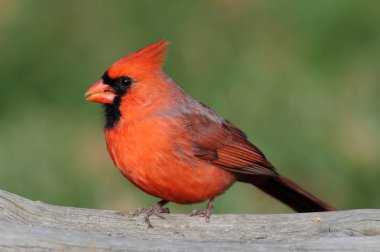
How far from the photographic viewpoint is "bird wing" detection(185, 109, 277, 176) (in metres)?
4.22

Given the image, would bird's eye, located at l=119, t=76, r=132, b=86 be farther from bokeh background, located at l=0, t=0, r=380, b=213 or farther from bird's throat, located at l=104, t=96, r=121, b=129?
bokeh background, located at l=0, t=0, r=380, b=213

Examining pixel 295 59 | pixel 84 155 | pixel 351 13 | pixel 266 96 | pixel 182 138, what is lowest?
pixel 182 138

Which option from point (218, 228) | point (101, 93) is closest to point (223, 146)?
point (101, 93)

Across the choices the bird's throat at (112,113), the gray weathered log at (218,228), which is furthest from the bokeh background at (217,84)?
the gray weathered log at (218,228)

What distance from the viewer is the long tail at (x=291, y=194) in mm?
4453

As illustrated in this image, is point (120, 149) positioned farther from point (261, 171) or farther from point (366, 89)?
point (366, 89)

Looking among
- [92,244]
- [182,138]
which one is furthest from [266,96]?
[92,244]

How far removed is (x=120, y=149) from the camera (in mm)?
3936

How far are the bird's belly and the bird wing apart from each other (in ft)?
0.41

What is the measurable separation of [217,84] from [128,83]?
69.2 inches

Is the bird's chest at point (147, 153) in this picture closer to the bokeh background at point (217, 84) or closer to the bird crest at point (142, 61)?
the bird crest at point (142, 61)

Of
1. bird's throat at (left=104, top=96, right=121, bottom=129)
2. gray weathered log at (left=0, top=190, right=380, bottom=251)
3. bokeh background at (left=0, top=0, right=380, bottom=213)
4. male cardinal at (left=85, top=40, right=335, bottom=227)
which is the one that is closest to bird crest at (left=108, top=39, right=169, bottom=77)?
male cardinal at (left=85, top=40, right=335, bottom=227)

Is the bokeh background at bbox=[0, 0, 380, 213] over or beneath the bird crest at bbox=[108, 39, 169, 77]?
over

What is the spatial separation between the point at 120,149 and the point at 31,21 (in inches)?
104
